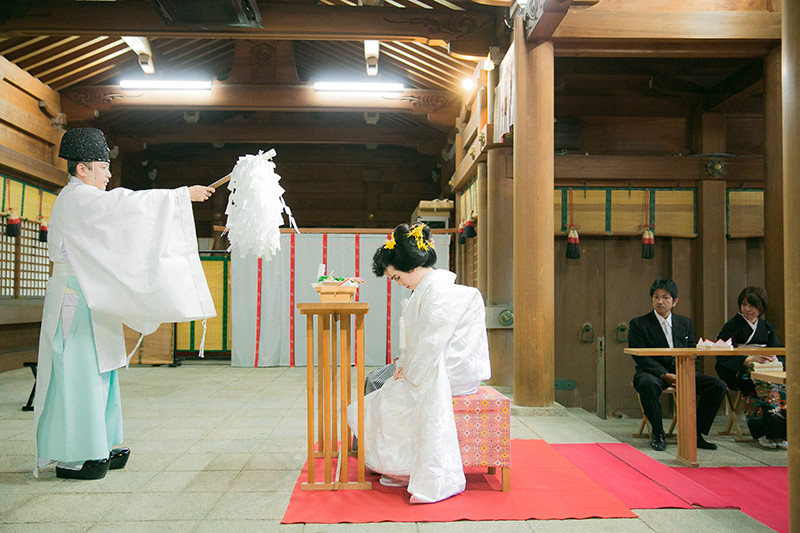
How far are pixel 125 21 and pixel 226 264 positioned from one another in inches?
142

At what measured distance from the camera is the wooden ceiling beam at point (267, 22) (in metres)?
6.41

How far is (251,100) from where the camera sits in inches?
338

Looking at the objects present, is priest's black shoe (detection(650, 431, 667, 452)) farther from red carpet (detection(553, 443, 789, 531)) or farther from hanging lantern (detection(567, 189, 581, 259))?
hanging lantern (detection(567, 189, 581, 259))

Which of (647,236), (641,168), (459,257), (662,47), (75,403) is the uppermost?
(662,47)

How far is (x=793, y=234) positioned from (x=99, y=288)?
311 centimetres

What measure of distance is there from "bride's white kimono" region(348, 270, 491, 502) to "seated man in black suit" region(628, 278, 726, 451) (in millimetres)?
2116

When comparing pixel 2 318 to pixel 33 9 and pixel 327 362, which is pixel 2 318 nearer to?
pixel 33 9

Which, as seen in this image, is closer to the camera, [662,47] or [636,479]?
[636,479]

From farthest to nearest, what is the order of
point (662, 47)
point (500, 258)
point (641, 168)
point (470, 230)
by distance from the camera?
point (470, 230) → point (641, 168) → point (500, 258) → point (662, 47)

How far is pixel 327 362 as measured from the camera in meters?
3.04

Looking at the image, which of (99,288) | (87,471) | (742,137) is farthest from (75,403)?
(742,137)

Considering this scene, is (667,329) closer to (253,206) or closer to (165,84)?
(253,206)

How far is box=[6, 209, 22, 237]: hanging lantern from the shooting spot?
7.17m

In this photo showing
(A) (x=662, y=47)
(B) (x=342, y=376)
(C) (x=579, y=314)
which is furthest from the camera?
(C) (x=579, y=314)
